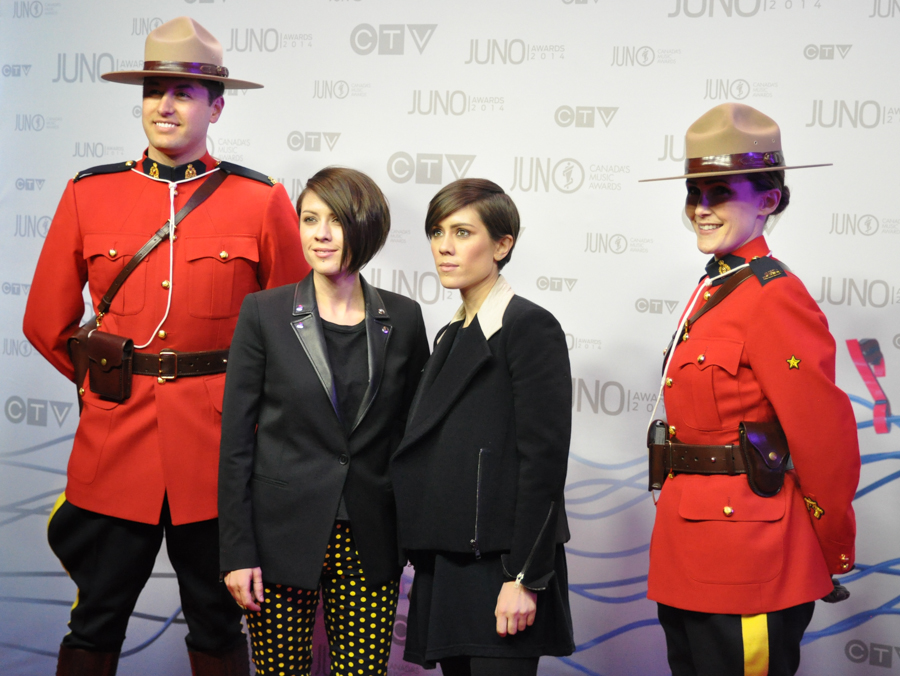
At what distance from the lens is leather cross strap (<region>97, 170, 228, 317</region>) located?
2180 millimetres

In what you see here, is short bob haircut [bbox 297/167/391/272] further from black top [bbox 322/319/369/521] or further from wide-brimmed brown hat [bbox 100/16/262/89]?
wide-brimmed brown hat [bbox 100/16/262/89]

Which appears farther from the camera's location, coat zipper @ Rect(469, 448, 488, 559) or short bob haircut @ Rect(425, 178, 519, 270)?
short bob haircut @ Rect(425, 178, 519, 270)

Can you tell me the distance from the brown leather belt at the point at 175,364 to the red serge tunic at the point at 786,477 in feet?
3.76

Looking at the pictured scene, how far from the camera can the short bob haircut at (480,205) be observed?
73.0 inches

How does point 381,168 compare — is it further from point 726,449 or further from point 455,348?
point 726,449

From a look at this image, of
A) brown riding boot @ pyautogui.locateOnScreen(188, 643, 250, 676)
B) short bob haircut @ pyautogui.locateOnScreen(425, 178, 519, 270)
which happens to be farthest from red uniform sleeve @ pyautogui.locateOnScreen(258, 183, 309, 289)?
brown riding boot @ pyautogui.locateOnScreen(188, 643, 250, 676)

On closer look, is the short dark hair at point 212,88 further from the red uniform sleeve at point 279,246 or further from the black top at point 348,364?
the black top at point 348,364

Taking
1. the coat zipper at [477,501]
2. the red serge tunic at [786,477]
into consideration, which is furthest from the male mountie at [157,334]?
the red serge tunic at [786,477]

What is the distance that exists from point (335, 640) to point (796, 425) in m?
1.08

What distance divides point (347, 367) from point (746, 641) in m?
1.00

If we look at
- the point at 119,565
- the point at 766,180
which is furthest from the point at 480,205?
the point at 119,565

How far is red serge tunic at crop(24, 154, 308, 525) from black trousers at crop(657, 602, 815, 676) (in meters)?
1.18

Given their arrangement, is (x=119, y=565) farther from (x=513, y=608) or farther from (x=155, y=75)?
(x=155, y=75)

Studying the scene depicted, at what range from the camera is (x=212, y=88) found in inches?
90.4
